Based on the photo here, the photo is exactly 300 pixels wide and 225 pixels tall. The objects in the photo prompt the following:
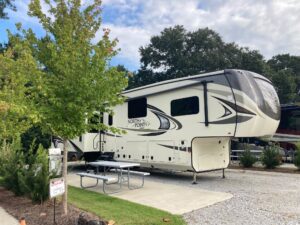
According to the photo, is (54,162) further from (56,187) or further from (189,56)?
(189,56)

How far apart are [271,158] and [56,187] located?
36.7 feet

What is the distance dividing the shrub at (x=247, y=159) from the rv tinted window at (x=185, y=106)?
5459 millimetres

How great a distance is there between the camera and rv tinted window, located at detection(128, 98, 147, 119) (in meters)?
13.1

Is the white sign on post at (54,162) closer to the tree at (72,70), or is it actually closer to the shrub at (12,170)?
the shrub at (12,170)

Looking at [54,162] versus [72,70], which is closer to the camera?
[72,70]

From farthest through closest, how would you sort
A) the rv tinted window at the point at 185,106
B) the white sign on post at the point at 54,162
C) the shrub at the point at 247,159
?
1. the shrub at the point at 247,159
2. the rv tinted window at the point at 185,106
3. the white sign on post at the point at 54,162

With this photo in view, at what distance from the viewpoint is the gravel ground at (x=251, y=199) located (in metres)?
6.36

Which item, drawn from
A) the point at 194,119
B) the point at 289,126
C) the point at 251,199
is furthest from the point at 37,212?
the point at 289,126

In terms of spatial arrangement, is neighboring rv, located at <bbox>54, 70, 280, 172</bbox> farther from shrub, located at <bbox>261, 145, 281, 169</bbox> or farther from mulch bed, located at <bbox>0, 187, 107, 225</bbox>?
mulch bed, located at <bbox>0, 187, 107, 225</bbox>

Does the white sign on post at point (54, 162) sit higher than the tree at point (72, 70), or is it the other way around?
the tree at point (72, 70)

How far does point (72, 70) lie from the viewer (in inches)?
244

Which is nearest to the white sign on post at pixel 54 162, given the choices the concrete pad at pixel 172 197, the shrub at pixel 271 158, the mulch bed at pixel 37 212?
the mulch bed at pixel 37 212

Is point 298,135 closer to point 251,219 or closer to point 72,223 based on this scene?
point 251,219

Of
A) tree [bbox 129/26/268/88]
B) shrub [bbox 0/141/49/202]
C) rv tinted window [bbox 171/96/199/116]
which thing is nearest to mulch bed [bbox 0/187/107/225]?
shrub [bbox 0/141/49/202]
